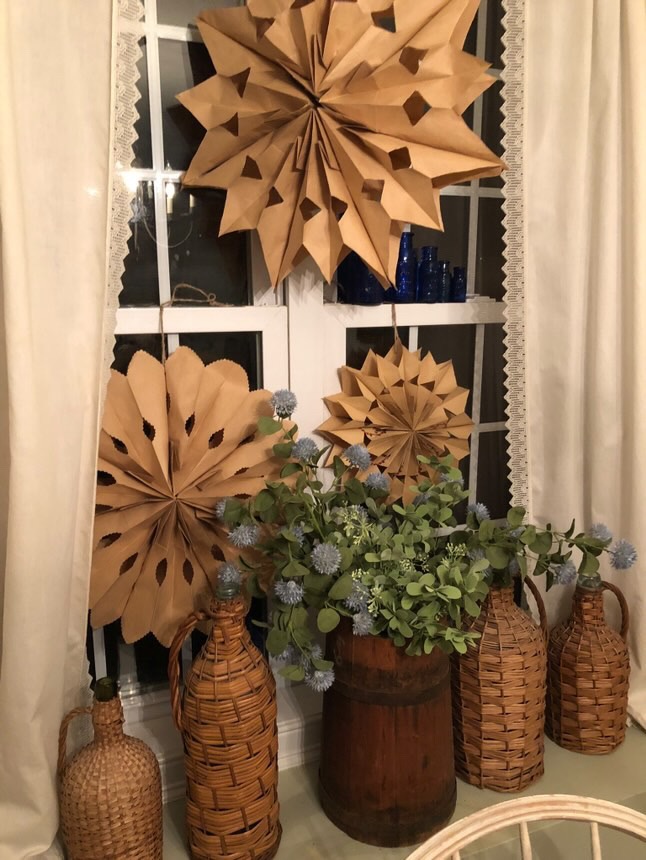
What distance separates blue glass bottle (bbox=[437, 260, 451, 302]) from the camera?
1.35 meters

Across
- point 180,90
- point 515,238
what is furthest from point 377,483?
point 180,90

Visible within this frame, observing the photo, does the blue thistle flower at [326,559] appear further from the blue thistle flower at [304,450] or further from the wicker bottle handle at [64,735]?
the wicker bottle handle at [64,735]

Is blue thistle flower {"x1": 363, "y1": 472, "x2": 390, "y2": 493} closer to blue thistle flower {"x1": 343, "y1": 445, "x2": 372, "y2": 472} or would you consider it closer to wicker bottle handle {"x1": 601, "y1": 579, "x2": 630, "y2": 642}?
blue thistle flower {"x1": 343, "y1": 445, "x2": 372, "y2": 472}

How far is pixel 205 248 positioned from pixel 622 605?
1045 millimetres

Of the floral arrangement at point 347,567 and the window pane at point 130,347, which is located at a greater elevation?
the window pane at point 130,347

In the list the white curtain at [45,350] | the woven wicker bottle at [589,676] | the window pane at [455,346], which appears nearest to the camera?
the white curtain at [45,350]

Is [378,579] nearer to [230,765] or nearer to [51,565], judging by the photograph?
[230,765]

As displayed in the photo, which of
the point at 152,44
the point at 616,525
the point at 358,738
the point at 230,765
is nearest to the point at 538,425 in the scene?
the point at 616,525

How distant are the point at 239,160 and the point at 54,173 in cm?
29

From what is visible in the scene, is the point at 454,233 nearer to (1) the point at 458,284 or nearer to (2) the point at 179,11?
(1) the point at 458,284

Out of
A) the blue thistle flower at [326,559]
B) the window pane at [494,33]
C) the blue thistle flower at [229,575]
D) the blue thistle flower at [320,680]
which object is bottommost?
the blue thistle flower at [320,680]

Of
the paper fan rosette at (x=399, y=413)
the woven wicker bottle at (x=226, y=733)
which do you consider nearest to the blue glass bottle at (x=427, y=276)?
the paper fan rosette at (x=399, y=413)

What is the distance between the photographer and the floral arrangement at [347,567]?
3.36 feet

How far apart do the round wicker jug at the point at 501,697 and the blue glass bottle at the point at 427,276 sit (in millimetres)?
566
